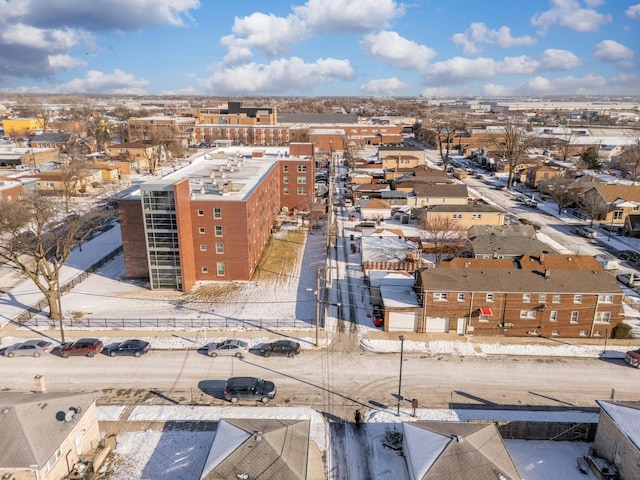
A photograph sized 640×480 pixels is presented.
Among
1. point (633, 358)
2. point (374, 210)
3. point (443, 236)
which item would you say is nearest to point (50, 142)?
point (374, 210)

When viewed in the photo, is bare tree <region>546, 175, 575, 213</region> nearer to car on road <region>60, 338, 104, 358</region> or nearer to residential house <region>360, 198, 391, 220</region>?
residential house <region>360, 198, 391, 220</region>

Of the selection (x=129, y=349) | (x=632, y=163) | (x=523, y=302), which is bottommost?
(x=129, y=349)

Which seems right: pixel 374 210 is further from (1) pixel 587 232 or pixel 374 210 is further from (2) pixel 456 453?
(2) pixel 456 453

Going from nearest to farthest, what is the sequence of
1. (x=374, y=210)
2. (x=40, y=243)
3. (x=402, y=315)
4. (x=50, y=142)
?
(x=402, y=315), (x=40, y=243), (x=374, y=210), (x=50, y=142)

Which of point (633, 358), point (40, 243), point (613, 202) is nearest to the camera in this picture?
point (633, 358)

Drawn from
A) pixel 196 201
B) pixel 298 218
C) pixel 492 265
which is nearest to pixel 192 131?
pixel 298 218

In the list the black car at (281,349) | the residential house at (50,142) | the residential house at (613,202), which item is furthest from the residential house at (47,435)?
the residential house at (50,142)

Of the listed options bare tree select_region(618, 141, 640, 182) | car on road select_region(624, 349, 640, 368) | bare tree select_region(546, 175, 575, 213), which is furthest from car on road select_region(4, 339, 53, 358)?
bare tree select_region(618, 141, 640, 182)

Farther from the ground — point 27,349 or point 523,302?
point 523,302
